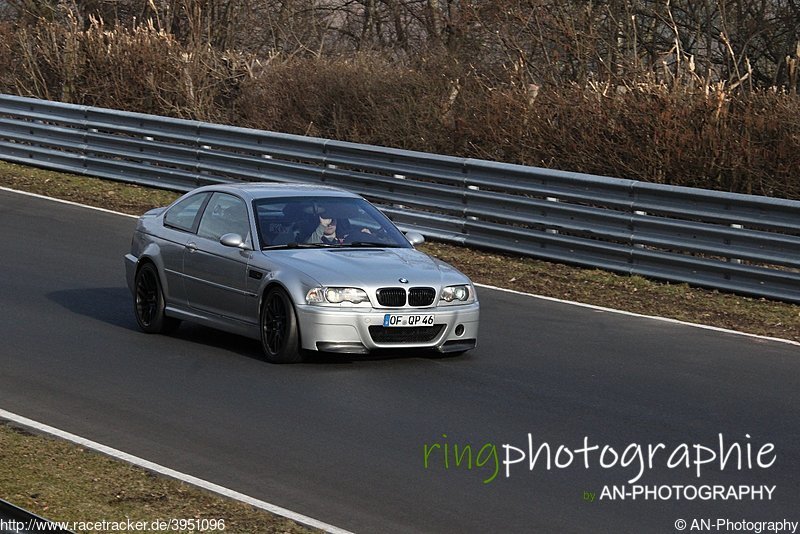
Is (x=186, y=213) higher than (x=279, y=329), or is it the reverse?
(x=186, y=213)

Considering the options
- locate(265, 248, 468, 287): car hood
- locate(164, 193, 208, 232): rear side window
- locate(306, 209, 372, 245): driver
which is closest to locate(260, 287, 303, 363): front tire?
locate(265, 248, 468, 287): car hood

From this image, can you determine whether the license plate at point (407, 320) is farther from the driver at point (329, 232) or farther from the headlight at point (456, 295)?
the driver at point (329, 232)

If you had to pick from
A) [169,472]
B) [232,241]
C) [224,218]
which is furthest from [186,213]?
[169,472]

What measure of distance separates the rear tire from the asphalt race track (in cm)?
13

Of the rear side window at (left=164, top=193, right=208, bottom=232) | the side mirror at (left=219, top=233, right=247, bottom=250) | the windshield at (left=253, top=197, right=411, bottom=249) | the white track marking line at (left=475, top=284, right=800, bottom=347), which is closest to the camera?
the side mirror at (left=219, top=233, right=247, bottom=250)

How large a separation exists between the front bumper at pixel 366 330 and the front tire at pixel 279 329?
0.09m

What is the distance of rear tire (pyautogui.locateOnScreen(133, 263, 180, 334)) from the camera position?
13.0 metres

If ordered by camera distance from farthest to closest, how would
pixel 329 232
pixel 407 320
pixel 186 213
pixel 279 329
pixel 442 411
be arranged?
pixel 186 213
pixel 329 232
pixel 279 329
pixel 407 320
pixel 442 411

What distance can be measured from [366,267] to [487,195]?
7485mm

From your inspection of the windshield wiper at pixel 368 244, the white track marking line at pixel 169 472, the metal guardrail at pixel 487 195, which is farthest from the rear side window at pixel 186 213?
the metal guardrail at pixel 487 195

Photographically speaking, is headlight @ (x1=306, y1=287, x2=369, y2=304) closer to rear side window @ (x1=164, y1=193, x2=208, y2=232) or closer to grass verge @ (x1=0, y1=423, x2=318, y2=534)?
rear side window @ (x1=164, y1=193, x2=208, y2=232)

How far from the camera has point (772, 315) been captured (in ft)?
49.7

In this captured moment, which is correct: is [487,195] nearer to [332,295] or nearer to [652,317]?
[652,317]

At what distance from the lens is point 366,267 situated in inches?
460
